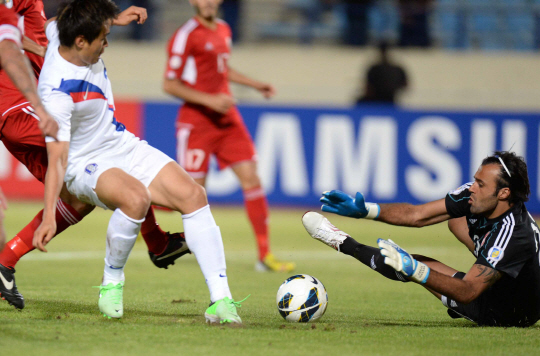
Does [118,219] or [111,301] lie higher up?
[118,219]

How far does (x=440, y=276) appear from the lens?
13.1 feet

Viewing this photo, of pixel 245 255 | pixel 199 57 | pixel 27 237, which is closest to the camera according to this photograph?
pixel 27 237

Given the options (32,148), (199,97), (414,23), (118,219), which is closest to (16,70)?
(118,219)

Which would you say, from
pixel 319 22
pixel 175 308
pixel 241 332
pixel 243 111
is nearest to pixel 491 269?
pixel 241 332

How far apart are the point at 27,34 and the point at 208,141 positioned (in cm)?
253

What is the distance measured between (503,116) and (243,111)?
4.03m

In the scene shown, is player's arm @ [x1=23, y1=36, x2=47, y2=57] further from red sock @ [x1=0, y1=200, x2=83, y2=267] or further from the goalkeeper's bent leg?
the goalkeeper's bent leg

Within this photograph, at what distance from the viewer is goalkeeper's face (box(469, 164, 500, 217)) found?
13.9ft

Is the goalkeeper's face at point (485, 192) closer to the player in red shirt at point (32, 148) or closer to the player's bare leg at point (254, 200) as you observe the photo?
the player in red shirt at point (32, 148)

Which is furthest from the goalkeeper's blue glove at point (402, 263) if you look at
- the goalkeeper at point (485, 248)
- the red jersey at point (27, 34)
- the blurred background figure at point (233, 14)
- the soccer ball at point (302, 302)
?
the blurred background figure at point (233, 14)

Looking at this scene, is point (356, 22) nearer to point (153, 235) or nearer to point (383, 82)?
point (383, 82)

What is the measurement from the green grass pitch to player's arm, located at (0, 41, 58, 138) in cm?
102

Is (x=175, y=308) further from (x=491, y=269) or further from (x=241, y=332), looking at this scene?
(x=491, y=269)

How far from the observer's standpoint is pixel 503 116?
11.6m
